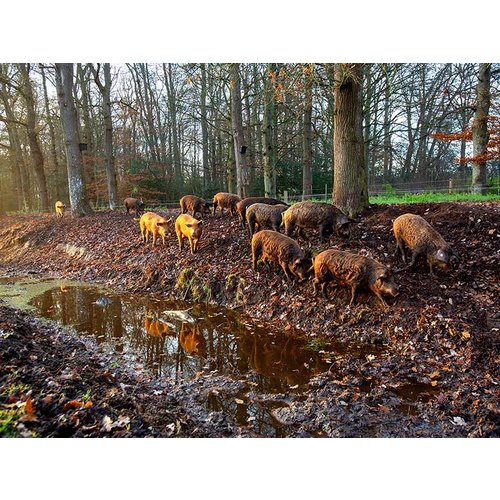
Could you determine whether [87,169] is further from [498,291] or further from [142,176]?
[498,291]

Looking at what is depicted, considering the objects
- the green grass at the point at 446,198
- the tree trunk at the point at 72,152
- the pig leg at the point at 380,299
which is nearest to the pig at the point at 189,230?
the tree trunk at the point at 72,152

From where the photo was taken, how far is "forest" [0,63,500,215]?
6.98 meters

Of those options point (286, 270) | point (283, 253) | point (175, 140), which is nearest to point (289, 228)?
point (283, 253)

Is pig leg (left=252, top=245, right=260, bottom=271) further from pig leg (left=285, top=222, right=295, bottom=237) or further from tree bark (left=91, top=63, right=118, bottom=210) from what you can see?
tree bark (left=91, top=63, right=118, bottom=210)

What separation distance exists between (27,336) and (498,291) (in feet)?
19.1

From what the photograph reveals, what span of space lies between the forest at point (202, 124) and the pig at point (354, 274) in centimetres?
204

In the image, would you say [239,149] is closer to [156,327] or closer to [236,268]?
[236,268]

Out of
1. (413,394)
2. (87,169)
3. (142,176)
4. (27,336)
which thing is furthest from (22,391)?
(87,169)

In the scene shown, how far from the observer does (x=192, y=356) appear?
171 inches

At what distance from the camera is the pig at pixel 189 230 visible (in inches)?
275

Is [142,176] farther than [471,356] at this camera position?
Yes

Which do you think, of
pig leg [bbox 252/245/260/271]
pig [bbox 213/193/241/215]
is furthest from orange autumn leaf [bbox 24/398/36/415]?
pig [bbox 213/193/241/215]

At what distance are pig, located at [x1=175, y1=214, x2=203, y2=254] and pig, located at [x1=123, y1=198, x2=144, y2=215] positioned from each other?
6.77 ft

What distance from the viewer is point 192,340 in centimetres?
486
